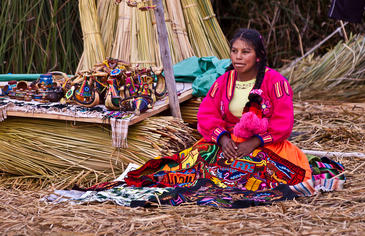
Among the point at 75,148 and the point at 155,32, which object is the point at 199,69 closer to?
the point at 155,32

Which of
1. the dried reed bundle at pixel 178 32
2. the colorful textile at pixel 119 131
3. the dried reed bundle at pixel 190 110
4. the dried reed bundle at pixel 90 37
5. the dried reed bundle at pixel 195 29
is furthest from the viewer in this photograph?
the dried reed bundle at pixel 195 29

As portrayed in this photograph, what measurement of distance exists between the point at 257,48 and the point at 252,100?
264 millimetres

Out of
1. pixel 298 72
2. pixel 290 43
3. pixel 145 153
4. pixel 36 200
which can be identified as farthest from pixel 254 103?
pixel 290 43

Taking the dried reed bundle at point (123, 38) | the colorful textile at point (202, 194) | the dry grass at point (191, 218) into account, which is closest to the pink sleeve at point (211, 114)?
the colorful textile at point (202, 194)

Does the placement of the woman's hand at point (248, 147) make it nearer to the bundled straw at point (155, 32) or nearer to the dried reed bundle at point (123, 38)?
the bundled straw at point (155, 32)

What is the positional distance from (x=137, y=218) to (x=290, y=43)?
438 centimetres

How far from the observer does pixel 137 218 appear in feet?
6.64

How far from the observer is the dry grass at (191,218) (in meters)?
1.89

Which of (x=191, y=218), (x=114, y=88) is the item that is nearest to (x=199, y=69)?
(x=114, y=88)

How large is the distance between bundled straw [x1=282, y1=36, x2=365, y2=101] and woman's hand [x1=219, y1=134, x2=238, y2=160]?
2206 mm

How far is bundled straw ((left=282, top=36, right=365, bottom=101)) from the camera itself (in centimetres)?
450

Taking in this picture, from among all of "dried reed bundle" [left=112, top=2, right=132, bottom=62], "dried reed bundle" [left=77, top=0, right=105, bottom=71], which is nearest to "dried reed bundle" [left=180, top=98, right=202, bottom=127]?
"dried reed bundle" [left=112, top=2, right=132, bottom=62]

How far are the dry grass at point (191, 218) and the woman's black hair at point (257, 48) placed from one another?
587 millimetres

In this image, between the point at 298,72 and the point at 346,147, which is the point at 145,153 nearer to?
the point at 346,147
